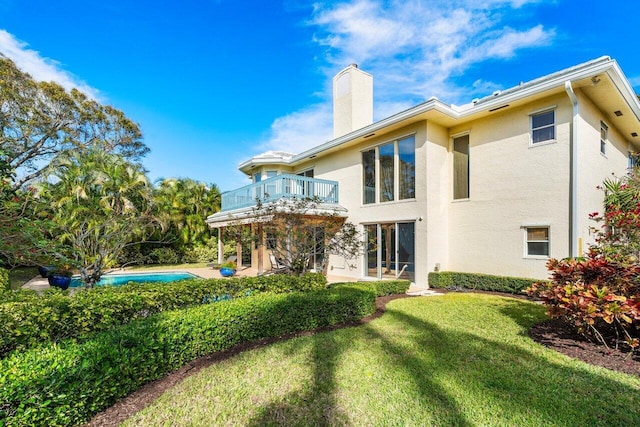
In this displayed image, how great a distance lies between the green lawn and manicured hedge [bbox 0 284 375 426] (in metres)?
0.44

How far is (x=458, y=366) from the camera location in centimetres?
445

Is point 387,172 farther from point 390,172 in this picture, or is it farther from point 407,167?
point 407,167

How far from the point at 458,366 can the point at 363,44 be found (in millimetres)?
13600

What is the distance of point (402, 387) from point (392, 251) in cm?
935

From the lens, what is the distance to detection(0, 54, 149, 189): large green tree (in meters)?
17.2

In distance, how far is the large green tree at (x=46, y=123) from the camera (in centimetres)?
1716

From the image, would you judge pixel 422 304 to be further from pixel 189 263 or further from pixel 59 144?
pixel 59 144

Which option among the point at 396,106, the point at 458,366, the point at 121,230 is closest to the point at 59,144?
the point at 121,230

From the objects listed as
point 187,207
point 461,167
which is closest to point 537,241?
point 461,167

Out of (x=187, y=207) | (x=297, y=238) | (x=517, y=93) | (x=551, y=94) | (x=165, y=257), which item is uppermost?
(x=517, y=93)

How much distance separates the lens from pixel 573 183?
9.36 metres

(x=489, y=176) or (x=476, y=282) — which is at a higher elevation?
(x=489, y=176)

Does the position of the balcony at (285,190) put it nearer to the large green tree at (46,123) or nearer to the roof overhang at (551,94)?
the roof overhang at (551,94)

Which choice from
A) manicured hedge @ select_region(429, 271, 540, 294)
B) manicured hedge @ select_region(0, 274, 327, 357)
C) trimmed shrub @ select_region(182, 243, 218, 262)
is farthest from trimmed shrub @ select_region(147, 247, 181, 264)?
manicured hedge @ select_region(429, 271, 540, 294)
